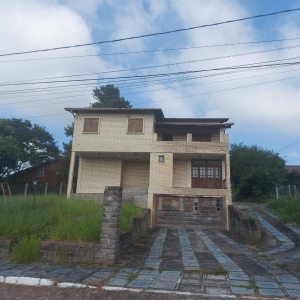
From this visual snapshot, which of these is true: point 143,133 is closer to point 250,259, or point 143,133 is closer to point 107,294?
point 250,259

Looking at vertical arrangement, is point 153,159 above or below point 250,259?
above

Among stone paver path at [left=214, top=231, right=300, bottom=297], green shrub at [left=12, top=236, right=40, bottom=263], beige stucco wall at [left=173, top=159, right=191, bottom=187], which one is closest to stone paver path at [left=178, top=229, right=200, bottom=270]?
stone paver path at [left=214, top=231, right=300, bottom=297]

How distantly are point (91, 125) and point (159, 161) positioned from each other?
5.08 m

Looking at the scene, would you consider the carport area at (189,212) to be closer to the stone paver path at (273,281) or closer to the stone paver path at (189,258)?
the stone paver path at (189,258)

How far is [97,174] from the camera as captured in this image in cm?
1962

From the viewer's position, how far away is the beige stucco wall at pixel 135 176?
19.7 m

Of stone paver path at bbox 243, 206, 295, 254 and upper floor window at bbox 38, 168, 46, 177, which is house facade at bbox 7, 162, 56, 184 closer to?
upper floor window at bbox 38, 168, 46, 177

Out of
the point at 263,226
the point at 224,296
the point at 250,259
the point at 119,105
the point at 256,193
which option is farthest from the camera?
the point at 119,105

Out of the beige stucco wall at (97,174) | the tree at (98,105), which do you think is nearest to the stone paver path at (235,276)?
the beige stucco wall at (97,174)

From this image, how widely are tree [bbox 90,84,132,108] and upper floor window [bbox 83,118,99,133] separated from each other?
7.54 metres

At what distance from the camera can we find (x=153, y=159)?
17688 millimetres

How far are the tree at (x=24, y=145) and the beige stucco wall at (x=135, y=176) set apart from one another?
11.6 metres

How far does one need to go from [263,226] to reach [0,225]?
10220 mm

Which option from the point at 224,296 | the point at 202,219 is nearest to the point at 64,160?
the point at 202,219
